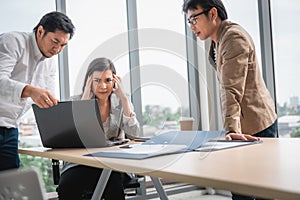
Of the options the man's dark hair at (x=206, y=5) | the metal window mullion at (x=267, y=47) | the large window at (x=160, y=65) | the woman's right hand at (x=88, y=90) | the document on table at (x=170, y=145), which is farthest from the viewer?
the metal window mullion at (x=267, y=47)

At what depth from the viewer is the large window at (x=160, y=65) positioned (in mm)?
2359

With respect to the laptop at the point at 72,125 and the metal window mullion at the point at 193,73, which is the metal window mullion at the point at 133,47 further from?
the laptop at the point at 72,125

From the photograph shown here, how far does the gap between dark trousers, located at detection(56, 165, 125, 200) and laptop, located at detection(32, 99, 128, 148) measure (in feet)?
0.96

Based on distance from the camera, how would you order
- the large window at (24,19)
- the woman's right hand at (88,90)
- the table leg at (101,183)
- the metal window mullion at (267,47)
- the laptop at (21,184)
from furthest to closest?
1. the metal window mullion at (267,47)
2. the large window at (24,19)
3. the woman's right hand at (88,90)
4. the table leg at (101,183)
5. the laptop at (21,184)

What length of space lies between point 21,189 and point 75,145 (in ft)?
3.59

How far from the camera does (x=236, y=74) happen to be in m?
1.78

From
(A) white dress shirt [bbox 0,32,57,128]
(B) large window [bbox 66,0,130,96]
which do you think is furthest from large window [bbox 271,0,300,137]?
(A) white dress shirt [bbox 0,32,57,128]

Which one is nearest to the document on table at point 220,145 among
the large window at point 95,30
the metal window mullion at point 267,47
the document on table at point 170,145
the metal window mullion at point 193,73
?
the document on table at point 170,145

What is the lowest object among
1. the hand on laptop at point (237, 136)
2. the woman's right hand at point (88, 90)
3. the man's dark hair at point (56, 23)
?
the hand on laptop at point (237, 136)

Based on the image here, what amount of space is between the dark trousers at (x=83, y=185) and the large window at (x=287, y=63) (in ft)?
5.37

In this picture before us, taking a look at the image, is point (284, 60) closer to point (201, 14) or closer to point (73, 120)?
point (201, 14)

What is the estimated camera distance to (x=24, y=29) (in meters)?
2.83

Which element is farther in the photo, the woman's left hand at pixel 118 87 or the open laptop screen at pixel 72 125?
the woman's left hand at pixel 118 87

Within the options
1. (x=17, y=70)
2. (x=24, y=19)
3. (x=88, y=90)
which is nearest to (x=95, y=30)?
(x=24, y=19)
